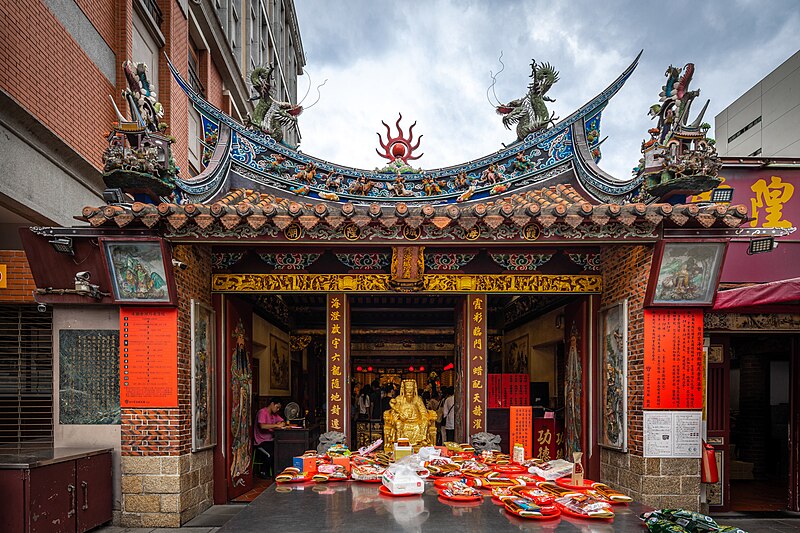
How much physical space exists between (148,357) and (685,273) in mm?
6023

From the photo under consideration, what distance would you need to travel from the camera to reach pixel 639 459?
6.48 m

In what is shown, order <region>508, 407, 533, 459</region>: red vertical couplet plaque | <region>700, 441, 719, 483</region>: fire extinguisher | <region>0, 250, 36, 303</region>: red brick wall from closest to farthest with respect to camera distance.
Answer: <region>700, 441, 719, 483</region>: fire extinguisher < <region>0, 250, 36, 303</region>: red brick wall < <region>508, 407, 533, 459</region>: red vertical couplet plaque

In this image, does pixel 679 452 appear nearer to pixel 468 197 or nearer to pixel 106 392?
pixel 468 197

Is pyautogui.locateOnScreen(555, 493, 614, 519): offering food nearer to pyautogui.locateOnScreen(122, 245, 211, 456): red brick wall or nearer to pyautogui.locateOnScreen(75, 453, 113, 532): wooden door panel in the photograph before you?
pyautogui.locateOnScreen(122, 245, 211, 456): red brick wall

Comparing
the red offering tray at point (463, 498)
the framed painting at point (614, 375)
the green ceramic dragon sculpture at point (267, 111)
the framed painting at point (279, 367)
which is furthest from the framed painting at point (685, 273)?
the framed painting at point (279, 367)

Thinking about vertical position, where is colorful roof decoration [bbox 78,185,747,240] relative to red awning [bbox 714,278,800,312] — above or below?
above

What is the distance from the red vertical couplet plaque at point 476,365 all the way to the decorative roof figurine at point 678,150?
2.72 meters

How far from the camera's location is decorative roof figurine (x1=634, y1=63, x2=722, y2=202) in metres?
6.23


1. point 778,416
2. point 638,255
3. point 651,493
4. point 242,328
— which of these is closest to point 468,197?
point 638,255

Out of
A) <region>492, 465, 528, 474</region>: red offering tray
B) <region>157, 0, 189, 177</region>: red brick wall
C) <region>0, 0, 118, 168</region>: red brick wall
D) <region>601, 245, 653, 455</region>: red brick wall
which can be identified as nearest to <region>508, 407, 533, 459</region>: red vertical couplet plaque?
<region>601, 245, 653, 455</region>: red brick wall

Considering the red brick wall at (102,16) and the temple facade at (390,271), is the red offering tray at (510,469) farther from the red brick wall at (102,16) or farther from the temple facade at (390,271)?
the red brick wall at (102,16)

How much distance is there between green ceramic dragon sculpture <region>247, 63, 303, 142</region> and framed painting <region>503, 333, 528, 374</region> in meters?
6.59

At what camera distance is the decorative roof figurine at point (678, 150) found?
6.23m

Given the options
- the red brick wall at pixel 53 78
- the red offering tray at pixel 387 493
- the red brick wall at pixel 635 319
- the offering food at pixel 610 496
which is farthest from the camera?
the red brick wall at pixel 53 78
